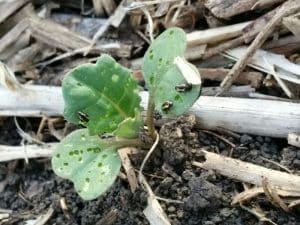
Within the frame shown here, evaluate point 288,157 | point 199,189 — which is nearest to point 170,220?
point 199,189

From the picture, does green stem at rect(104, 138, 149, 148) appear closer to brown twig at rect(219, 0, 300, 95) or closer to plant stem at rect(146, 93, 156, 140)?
plant stem at rect(146, 93, 156, 140)

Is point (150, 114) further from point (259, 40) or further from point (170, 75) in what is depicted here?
point (259, 40)

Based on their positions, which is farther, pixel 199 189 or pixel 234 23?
pixel 234 23

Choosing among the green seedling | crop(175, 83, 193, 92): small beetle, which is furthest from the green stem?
crop(175, 83, 193, 92): small beetle

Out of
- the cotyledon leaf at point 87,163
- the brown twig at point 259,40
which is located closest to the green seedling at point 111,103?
the cotyledon leaf at point 87,163

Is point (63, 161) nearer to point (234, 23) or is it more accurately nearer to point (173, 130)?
point (173, 130)
